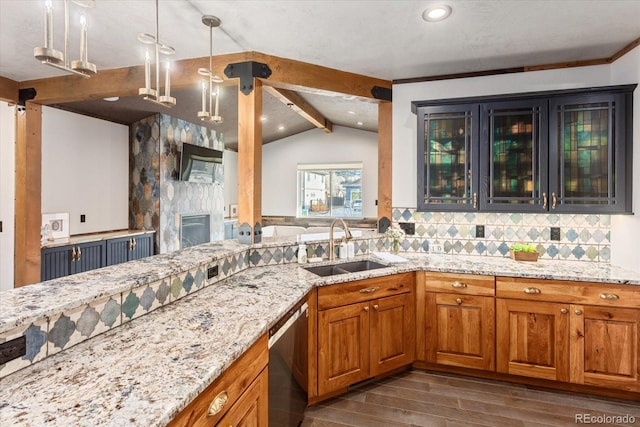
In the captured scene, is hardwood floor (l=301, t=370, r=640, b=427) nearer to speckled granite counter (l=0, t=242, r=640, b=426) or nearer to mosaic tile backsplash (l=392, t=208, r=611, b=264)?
speckled granite counter (l=0, t=242, r=640, b=426)

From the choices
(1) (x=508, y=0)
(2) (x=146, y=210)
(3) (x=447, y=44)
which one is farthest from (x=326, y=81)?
(2) (x=146, y=210)

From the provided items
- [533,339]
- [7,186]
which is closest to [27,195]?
[7,186]

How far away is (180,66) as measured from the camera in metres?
2.94

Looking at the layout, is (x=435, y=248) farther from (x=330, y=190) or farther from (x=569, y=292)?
(x=330, y=190)

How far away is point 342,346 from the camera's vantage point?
2.34m

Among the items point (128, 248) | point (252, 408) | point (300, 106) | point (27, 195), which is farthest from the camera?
point (300, 106)

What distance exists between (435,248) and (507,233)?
0.64 m

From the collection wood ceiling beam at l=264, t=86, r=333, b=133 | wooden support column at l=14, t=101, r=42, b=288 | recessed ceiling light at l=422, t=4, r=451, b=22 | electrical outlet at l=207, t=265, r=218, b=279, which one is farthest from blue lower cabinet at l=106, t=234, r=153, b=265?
recessed ceiling light at l=422, t=4, r=451, b=22

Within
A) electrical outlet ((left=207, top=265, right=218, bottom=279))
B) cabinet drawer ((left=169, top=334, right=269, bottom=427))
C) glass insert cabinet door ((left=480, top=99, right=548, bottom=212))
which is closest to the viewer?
cabinet drawer ((left=169, top=334, right=269, bottom=427))

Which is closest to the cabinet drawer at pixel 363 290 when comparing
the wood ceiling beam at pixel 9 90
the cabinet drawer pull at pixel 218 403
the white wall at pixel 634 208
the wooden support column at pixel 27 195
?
the cabinet drawer pull at pixel 218 403

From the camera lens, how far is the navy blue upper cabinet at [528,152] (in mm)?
2602

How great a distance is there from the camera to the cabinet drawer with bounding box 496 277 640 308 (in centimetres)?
229

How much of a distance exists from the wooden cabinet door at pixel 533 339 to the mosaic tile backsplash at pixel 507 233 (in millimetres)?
711

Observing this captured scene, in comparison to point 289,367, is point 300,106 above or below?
above
